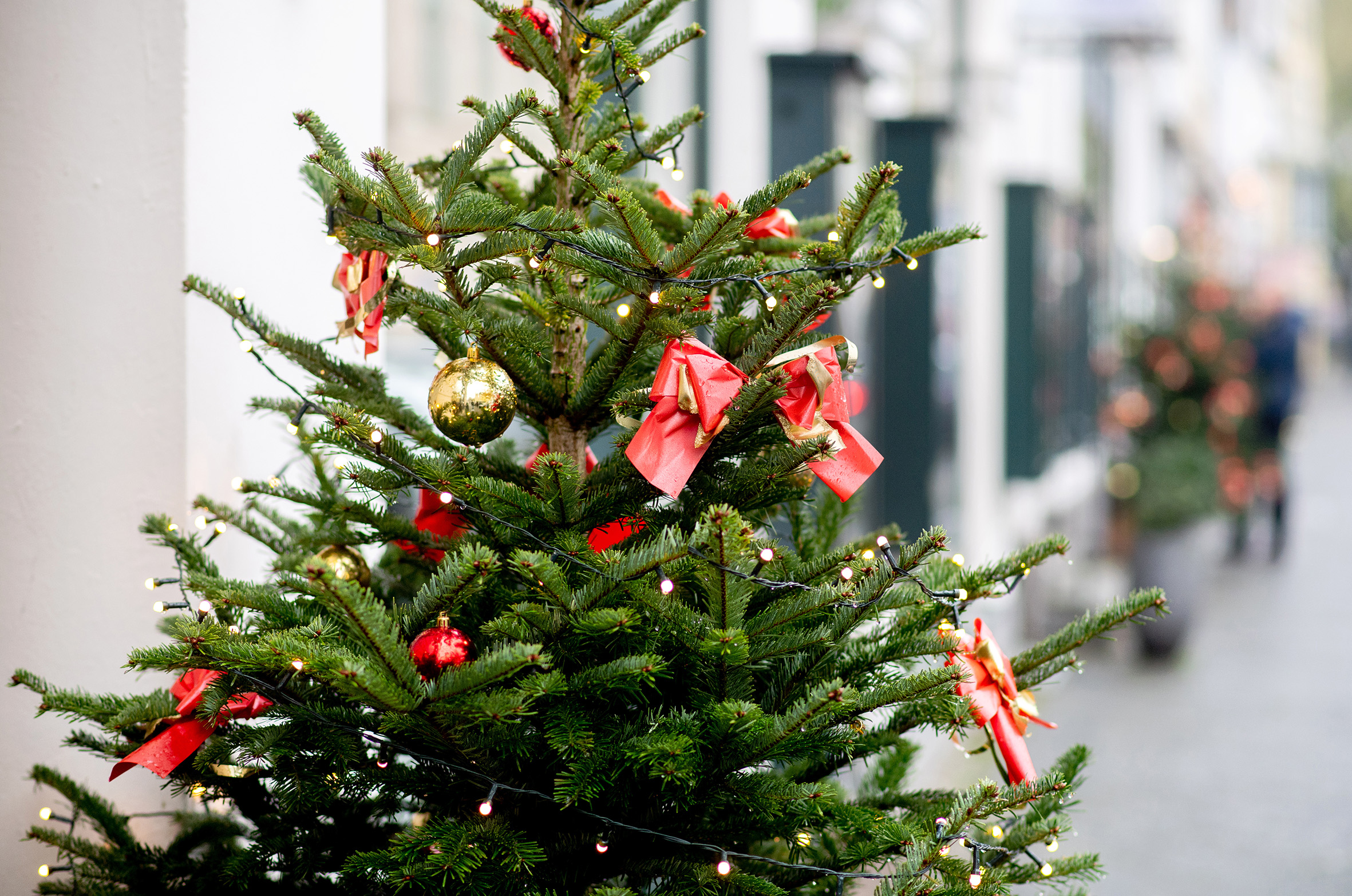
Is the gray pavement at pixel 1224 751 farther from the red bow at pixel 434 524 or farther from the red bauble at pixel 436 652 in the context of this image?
the red bauble at pixel 436 652

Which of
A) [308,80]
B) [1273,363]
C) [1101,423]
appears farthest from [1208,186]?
[308,80]

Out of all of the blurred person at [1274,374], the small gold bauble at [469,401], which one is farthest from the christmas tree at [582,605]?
the blurred person at [1274,374]

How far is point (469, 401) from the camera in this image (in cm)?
144

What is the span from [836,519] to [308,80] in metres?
1.26

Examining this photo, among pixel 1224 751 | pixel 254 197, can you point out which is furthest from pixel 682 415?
pixel 1224 751

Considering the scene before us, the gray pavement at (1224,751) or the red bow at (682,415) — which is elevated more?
the red bow at (682,415)

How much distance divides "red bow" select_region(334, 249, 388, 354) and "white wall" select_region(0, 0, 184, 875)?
0.54 metres

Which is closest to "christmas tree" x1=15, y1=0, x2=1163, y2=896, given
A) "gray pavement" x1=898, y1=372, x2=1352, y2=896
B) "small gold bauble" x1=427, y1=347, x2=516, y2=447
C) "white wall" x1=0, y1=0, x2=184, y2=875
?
"small gold bauble" x1=427, y1=347, x2=516, y2=447

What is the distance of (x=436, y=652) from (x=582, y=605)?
0.62 ft

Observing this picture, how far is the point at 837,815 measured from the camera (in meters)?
1.48

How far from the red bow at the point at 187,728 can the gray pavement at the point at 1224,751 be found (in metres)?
2.63

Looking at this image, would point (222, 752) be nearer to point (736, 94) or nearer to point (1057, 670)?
point (1057, 670)

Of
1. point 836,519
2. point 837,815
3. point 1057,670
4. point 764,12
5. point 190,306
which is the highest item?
point 764,12

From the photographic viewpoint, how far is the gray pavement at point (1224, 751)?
4.27 metres
